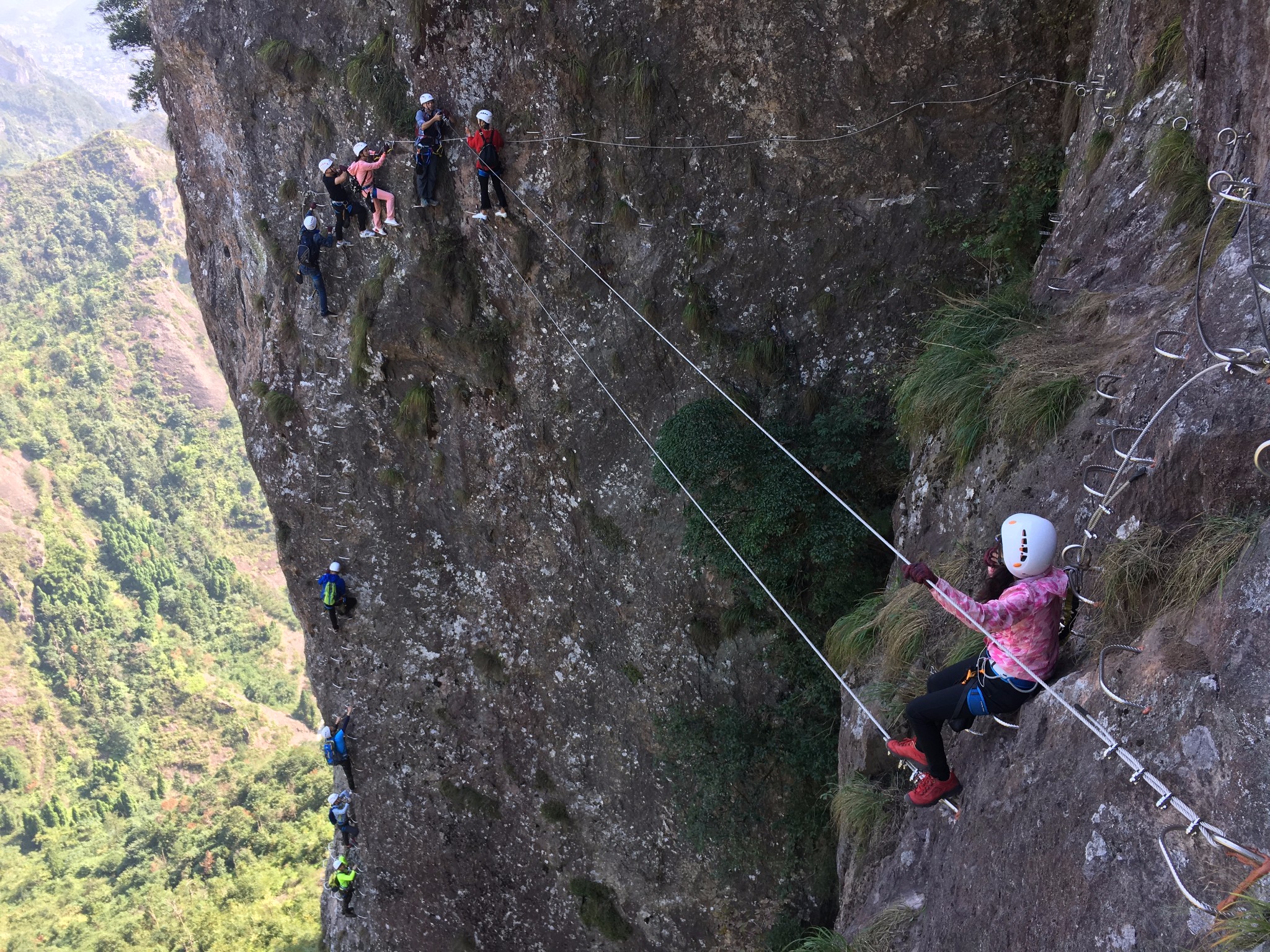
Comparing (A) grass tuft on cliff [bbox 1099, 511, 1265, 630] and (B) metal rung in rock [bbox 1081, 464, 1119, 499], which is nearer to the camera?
(A) grass tuft on cliff [bbox 1099, 511, 1265, 630]

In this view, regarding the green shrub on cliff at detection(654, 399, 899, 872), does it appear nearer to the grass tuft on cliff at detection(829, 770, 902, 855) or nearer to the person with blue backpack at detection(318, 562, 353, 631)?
the grass tuft on cliff at detection(829, 770, 902, 855)

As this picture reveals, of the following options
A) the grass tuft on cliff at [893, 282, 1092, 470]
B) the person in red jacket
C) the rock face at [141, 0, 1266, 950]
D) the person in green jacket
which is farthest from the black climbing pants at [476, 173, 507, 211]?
the person in green jacket

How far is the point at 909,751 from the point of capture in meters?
5.29

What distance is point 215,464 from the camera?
103m

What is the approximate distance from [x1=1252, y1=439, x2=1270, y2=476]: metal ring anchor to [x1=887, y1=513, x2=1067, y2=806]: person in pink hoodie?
36.6 inches

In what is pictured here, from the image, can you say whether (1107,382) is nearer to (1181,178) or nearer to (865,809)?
(1181,178)

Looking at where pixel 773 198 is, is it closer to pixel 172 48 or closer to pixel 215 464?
pixel 172 48

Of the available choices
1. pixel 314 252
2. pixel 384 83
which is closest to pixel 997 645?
pixel 384 83

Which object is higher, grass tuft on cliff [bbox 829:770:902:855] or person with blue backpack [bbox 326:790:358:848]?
grass tuft on cliff [bbox 829:770:902:855]

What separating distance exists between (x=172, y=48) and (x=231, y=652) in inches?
3199

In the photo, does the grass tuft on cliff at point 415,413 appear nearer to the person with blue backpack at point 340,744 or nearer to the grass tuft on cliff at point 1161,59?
the person with blue backpack at point 340,744

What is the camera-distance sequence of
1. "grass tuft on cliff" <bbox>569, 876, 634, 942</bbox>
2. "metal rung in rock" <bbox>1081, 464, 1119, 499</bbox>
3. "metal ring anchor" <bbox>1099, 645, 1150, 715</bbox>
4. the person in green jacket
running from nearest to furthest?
1. "metal ring anchor" <bbox>1099, 645, 1150, 715</bbox>
2. "metal rung in rock" <bbox>1081, 464, 1119, 499</bbox>
3. "grass tuft on cliff" <bbox>569, 876, 634, 942</bbox>
4. the person in green jacket

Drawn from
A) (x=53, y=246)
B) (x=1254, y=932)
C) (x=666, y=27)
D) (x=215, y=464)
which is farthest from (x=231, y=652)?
(x=1254, y=932)

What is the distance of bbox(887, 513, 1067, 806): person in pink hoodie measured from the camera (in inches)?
167
